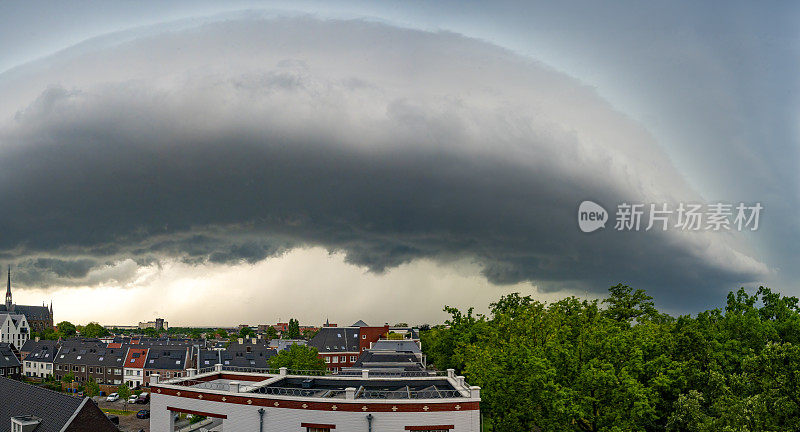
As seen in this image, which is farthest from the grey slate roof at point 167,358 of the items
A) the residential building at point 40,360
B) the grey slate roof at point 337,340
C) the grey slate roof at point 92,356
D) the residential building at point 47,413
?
the residential building at point 47,413

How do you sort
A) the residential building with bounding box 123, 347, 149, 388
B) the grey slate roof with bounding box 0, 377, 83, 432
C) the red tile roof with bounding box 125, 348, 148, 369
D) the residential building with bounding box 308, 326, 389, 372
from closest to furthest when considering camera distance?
the grey slate roof with bounding box 0, 377, 83, 432
the residential building with bounding box 123, 347, 149, 388
the red tile roof with bounding box 125, 348, 148, 369
the residential building with bounding box 308, 326, 389, 372

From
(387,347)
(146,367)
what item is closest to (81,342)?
(146,367)

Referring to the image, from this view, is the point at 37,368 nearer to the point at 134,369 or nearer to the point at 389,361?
the point at 134,369

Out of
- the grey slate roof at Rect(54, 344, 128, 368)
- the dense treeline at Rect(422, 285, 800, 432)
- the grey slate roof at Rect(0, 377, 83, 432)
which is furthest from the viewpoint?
the grey slate roof at Rect(54, 344, 128, 368)

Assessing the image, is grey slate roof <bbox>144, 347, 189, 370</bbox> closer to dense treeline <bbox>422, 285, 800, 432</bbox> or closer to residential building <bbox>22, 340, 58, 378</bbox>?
residential building <bbox>22, 340, 58, 378</bbox>

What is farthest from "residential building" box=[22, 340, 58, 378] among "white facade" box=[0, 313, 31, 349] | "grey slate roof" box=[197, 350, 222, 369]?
"white facade" box=[0, 313, 31, 349]

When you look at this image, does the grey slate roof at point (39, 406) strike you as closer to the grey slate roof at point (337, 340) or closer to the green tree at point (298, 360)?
the green tree at point (298, 360)
